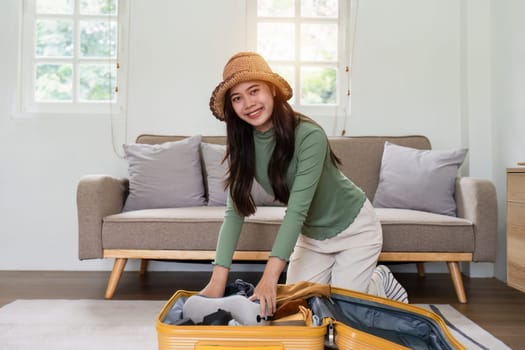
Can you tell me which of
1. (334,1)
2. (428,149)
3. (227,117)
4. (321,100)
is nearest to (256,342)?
(227,117)

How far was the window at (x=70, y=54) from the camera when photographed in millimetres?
3049

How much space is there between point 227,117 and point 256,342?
29.6 inches

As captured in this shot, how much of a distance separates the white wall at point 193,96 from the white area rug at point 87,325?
969 mm

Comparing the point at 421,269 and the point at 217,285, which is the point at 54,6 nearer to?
the point at 217,285

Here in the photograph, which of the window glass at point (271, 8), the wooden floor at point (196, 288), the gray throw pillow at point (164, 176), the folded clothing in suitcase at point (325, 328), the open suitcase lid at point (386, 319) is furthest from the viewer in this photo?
the window glass at point (271, 8)

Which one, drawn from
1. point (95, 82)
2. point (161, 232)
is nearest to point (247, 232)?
point (161, 232)

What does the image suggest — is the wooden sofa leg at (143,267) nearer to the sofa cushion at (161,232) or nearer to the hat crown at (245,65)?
the sofa cushion at (161,232)

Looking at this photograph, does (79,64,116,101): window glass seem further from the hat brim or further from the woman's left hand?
the woman's left hand

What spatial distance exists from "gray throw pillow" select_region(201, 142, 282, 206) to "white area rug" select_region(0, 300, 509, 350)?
27.4 inches

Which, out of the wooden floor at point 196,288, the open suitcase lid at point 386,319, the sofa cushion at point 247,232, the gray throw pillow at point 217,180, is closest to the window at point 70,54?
the gray throw pillow at point 217,180

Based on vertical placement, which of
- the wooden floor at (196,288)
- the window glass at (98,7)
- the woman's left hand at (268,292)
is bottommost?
the wooden floor at (196,288)

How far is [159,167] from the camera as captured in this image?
2.53 metres

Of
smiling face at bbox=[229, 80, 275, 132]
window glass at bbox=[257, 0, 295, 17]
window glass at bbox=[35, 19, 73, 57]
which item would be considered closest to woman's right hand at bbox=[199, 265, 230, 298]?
smiling face at bbox=[229, 80, 275, 132]

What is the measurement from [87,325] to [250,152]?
961mm
